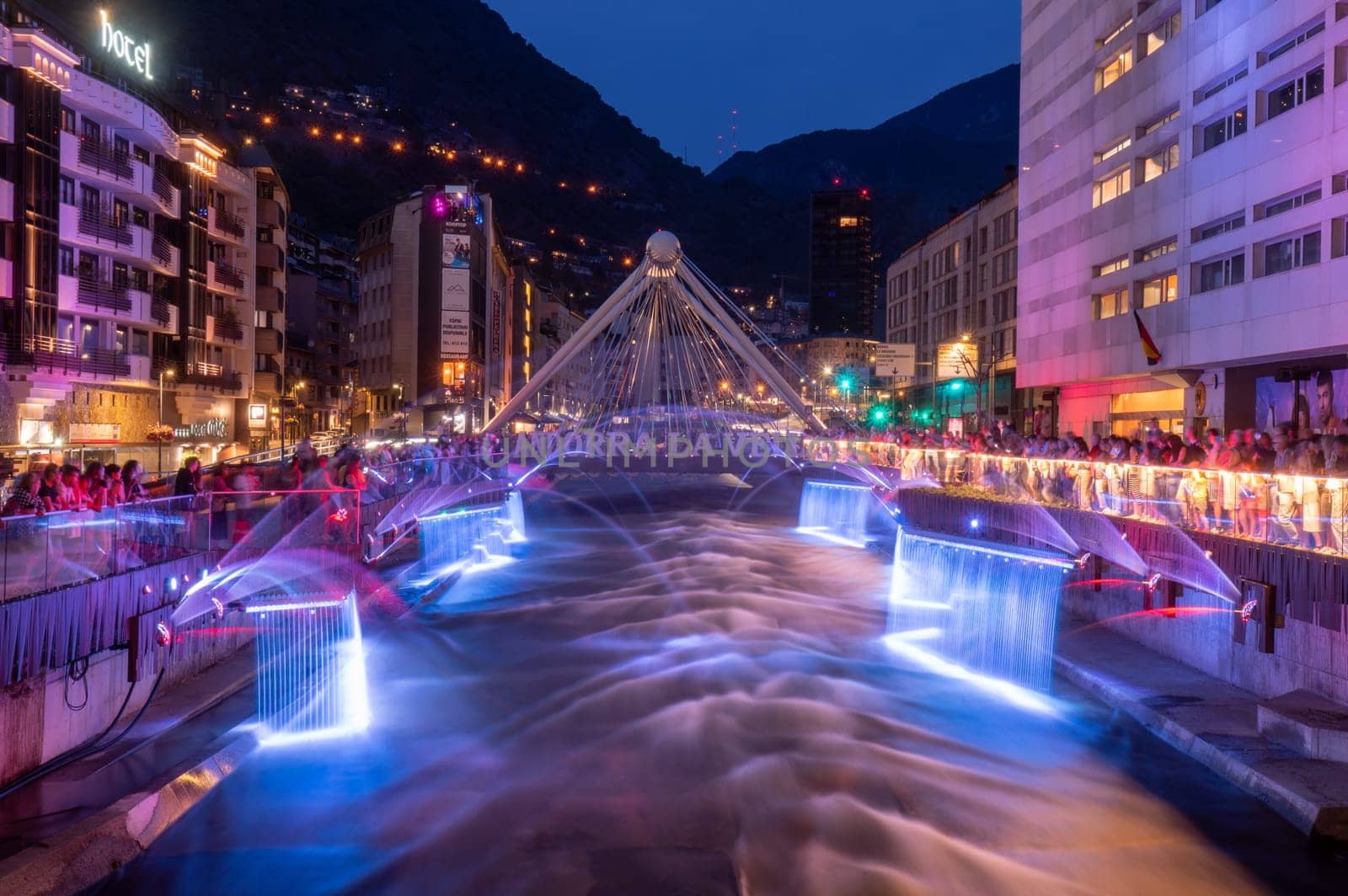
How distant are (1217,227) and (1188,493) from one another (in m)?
22.9

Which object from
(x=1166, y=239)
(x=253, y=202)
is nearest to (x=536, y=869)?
(x=1166, y=239)

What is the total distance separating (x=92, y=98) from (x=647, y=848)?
37.5 meters

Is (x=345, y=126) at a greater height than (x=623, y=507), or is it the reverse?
(x=345, y=126)

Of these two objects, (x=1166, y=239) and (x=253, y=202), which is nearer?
(x=1166, y=239)

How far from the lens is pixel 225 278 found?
4950cm

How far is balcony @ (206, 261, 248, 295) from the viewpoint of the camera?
47.7 meters

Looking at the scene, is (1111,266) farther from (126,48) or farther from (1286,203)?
(126,48)

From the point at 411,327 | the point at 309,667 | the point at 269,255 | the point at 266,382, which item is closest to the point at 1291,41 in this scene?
the point at 309,667

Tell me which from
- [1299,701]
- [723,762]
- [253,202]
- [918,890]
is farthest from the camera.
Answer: [253,202]

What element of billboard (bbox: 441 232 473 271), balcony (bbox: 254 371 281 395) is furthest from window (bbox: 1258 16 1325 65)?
balcony (bbox: 254 371 281 395)

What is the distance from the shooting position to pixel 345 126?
529 feet

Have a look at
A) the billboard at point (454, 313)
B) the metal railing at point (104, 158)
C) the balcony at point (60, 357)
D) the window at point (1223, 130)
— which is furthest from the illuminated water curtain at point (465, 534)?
the window at point (1223, 130)

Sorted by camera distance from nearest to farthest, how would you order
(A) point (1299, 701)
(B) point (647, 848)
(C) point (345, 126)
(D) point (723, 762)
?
(B) point (647, 848)
(A) point (1299, 701)
(D) point (723, 762)
(C) point (345, 126)

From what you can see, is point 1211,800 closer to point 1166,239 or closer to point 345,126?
point 1166,239
